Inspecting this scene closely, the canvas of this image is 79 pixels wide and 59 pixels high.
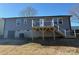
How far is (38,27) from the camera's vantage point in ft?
13.6

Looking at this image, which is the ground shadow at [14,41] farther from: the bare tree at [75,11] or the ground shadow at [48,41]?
the bare tree at [75,11]

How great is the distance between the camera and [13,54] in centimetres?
408

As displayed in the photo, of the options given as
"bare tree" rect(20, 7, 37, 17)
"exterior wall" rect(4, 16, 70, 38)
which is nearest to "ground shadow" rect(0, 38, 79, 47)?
"exterior wall" rect(4, 16, 70, 38)

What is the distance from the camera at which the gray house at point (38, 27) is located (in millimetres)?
4098

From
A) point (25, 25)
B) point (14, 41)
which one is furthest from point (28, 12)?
point (14, 41)

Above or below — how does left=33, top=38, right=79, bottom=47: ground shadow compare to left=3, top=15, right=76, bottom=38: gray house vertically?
below

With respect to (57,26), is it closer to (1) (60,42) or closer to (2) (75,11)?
(1) (60,42)

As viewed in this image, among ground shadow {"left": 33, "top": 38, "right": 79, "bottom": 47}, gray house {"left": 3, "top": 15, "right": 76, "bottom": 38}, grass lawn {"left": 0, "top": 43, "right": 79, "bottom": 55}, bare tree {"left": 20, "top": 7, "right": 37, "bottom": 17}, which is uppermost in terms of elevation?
bare tree {"left": 20, "top": 7, "right": 37, "bottom": 17}

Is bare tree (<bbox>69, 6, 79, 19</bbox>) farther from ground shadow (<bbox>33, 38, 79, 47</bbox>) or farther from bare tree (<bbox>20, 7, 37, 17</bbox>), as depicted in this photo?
bare tree (<bbox>20, 7, 37, 17</bbox>)

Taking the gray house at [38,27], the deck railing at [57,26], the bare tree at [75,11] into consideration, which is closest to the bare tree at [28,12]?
the gray house at [38,27]

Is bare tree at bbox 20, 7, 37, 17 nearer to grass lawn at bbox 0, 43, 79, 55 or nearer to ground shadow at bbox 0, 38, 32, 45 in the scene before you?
ground shadow at bbox 0, 38, 32, 45

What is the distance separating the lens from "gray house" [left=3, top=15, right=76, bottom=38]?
4.10m

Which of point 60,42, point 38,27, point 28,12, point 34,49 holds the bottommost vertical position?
point 34,49
